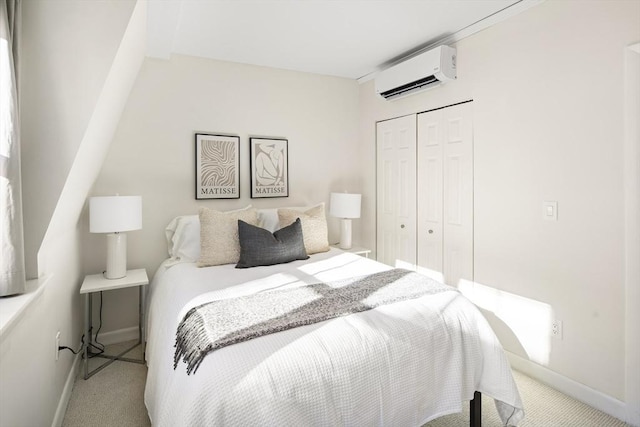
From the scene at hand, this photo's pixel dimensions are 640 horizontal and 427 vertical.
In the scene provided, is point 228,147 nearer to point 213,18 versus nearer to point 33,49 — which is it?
point 213,18

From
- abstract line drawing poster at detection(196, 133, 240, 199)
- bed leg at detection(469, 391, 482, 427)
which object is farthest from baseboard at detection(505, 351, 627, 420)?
abstract line drawing poster at detection(196, 133, 240, 199)

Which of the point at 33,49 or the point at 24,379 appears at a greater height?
the point at 33,49

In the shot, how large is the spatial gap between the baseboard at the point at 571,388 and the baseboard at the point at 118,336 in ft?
9.98

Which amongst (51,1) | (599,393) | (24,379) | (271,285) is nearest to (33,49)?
(51,1)

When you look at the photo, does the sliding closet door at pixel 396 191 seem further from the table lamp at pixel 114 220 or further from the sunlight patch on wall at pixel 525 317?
the table lamp at pixel 114 220

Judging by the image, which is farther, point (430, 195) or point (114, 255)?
point (430, 195)

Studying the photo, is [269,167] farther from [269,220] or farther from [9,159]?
[9,159]

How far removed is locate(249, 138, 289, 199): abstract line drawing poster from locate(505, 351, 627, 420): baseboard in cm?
246

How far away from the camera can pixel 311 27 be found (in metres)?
2.72

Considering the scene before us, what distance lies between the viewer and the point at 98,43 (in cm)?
155

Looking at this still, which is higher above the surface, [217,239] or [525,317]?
[217,239]

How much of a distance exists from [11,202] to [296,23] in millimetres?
2158

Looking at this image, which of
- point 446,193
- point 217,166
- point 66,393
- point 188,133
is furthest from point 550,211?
point 66,393

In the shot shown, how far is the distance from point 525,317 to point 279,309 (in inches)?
71.8
